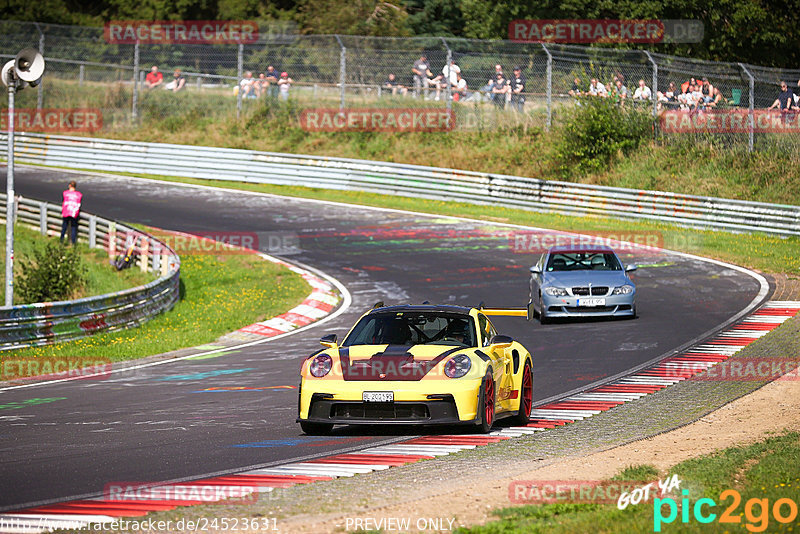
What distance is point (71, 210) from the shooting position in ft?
89.7

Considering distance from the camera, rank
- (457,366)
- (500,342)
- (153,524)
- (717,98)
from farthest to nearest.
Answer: (717,98), (500,342), (457,366), (153,524)

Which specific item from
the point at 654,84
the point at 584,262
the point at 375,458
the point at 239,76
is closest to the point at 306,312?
the point at 584,262

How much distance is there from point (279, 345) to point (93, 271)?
9271mm

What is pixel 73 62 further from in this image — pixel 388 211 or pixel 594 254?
pixel 594 254

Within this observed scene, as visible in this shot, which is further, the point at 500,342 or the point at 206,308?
the point at 206,308

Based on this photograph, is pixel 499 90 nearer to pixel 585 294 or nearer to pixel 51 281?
pixel 585 294

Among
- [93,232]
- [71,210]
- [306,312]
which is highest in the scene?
[71,210]

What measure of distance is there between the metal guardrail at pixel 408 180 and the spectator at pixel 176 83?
3300 mm

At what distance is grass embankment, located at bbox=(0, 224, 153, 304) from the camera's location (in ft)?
77.9

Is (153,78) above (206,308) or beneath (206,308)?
above

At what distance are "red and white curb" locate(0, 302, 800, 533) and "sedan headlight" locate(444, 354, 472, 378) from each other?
1.99 feet

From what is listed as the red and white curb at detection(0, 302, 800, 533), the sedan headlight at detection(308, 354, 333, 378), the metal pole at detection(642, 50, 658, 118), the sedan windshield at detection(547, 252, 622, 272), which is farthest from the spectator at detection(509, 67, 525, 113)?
the sedan headlight at detection(308, 354, 333, 378)

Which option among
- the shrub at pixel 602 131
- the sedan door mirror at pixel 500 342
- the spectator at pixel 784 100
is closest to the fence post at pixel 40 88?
the shrub at pixel 602 131

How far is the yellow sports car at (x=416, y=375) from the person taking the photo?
1000cm
